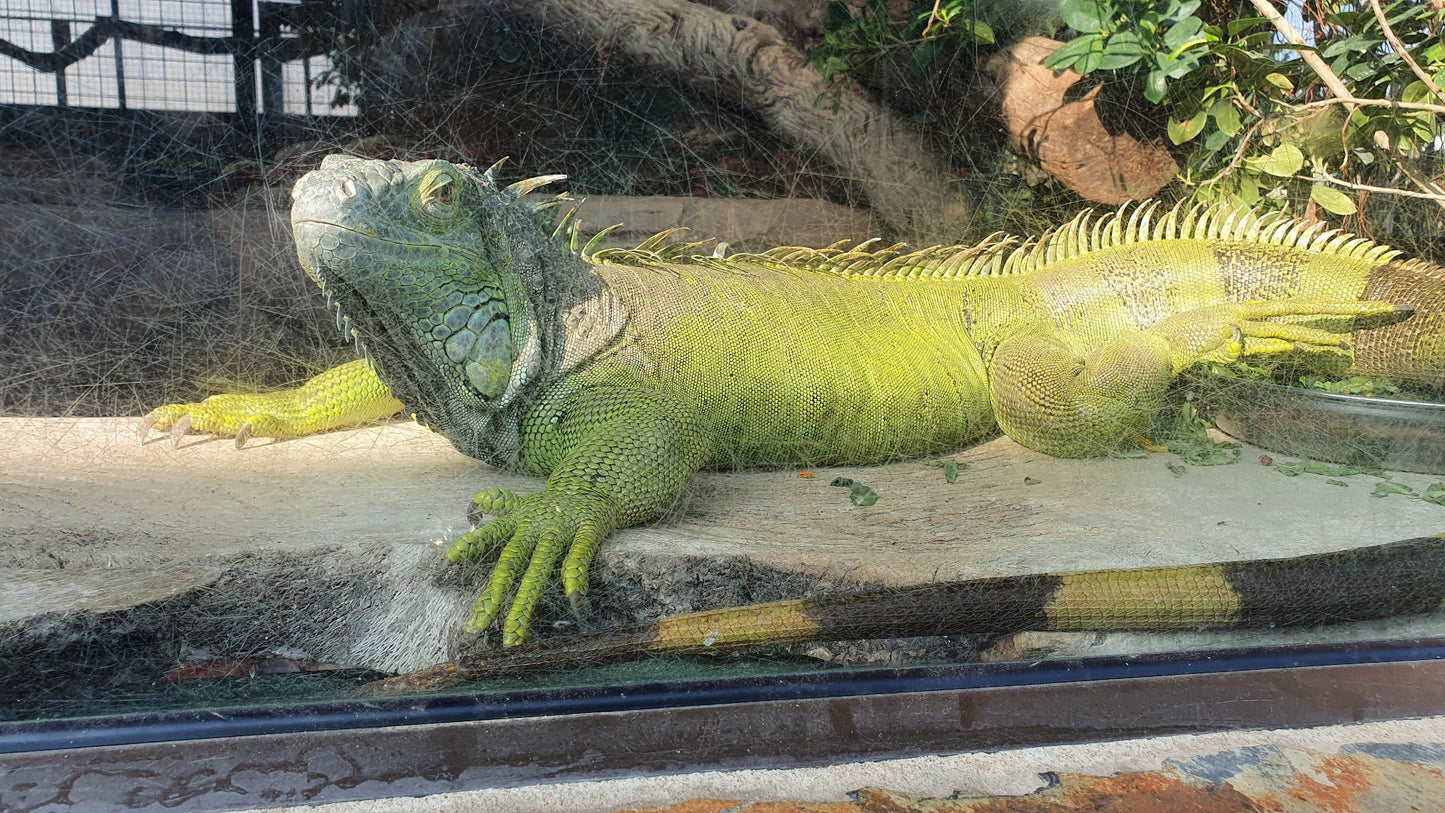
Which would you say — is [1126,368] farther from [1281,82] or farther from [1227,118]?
[1281,82]

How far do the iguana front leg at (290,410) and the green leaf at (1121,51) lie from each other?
5.36 feet

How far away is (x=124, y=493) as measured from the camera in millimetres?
1559

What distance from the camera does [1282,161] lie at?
2.07m

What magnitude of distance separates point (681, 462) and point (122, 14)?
1209mm

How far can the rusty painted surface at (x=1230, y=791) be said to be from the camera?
101 centimetres

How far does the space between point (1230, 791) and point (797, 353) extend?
138cm

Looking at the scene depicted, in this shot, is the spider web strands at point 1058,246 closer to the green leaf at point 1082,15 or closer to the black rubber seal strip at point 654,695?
the green leaf at point 1082,15

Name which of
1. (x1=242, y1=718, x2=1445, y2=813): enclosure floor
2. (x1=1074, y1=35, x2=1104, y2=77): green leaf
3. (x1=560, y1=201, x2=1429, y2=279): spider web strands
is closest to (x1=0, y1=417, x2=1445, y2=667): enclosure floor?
(x1=242, y1=718, x2=1445, y2=813): enclosure floor

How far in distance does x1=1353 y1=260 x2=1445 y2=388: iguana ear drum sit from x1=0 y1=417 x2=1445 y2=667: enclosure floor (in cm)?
41

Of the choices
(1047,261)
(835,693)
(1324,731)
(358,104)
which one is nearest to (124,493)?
(358,104)

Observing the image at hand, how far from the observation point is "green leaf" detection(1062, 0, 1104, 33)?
6.17 feet

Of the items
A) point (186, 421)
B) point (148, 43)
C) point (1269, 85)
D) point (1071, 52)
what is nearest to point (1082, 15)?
point (1071, 52)

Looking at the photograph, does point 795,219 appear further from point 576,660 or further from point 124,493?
point 124,493

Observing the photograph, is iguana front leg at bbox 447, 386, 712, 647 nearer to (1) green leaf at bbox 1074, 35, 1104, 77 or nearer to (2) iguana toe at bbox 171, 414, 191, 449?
(2) iguana toe at bbox 171, 414, 191, 449
